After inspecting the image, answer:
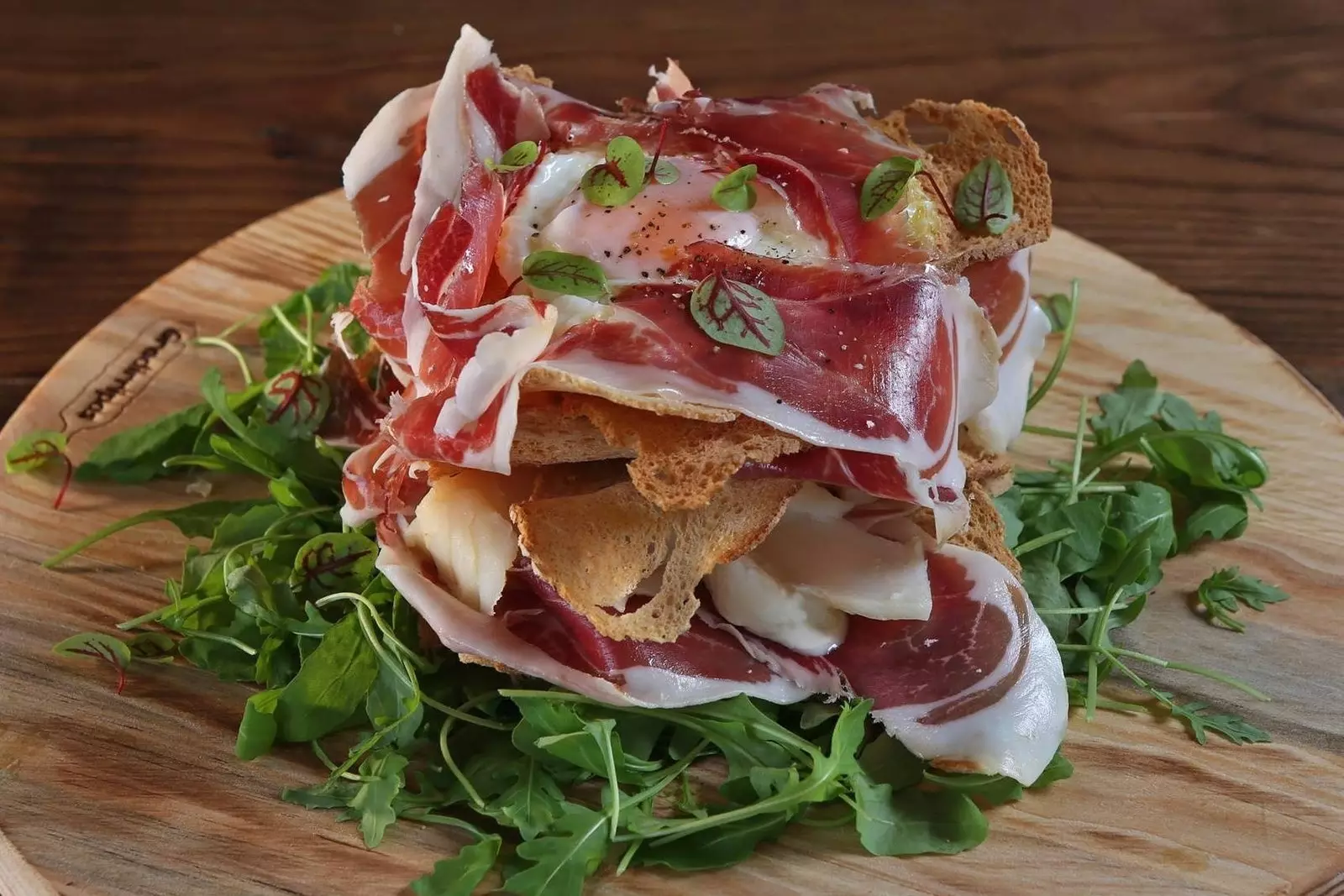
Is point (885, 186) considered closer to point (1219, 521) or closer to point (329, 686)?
point (1219, 521)

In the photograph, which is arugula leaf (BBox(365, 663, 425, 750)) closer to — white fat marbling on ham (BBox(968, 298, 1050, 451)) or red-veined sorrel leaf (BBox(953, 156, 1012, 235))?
white fat marbling on ham (BBox(968, 298, 1050, 451))

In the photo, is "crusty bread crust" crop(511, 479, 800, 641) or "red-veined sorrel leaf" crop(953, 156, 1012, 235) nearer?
"crusty bread crust" crop(511, 479, 800, 641)

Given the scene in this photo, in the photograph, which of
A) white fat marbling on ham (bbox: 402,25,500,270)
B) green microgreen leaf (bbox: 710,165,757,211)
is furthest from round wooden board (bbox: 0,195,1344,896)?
green microgreen leaf (bbox: 710,165,757,211)

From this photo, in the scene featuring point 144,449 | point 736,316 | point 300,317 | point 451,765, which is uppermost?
point 736,316

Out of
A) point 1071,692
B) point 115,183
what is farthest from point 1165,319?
point 115,183

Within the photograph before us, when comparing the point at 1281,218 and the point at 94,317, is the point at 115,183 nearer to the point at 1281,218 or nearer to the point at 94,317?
the point at 94,317

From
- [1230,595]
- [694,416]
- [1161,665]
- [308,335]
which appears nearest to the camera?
[694,416]

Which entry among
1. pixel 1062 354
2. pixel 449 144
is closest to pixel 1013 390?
pixel 1062 354
